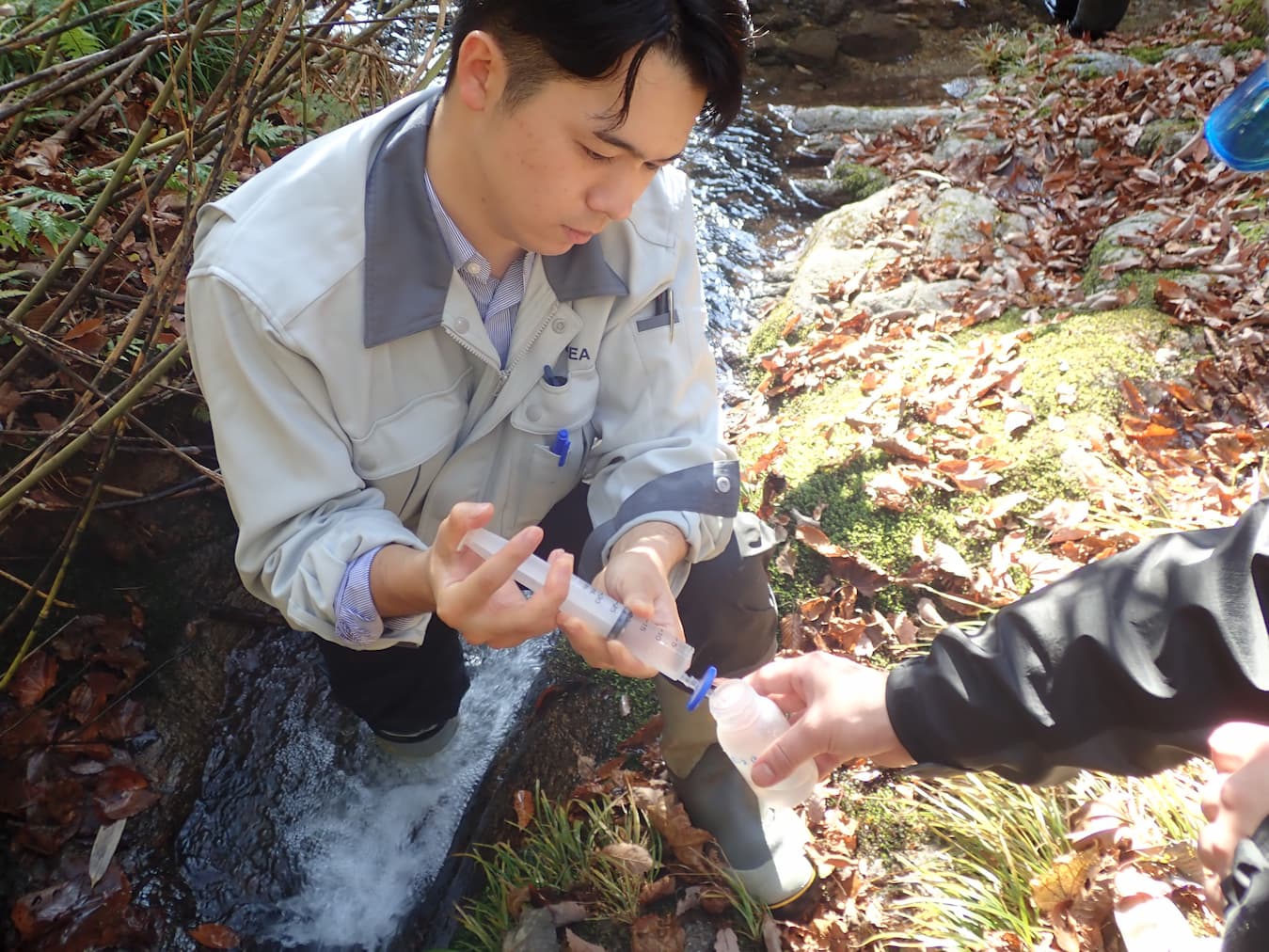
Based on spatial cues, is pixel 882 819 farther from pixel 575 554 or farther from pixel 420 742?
pixel 420 742

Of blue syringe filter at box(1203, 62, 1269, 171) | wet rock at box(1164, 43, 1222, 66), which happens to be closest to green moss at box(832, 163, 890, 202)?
wet rock at box(1164, 43, 1222, 66)

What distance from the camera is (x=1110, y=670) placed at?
1.65m

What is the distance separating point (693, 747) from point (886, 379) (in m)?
2.27

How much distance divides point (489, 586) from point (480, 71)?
3.72ft

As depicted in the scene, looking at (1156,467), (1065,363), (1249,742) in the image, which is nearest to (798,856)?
(1249,742)

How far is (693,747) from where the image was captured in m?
2.79

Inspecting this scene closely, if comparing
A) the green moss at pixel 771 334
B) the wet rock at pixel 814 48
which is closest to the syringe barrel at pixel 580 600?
the green moss at pixel 771 334

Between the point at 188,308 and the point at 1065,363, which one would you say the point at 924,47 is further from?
the point at 188,308

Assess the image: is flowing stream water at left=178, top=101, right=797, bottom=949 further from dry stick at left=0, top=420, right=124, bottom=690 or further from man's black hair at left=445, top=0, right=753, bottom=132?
man's black hair at left=445, top=0, right=753, bottom=132

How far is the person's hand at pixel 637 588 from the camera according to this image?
1916 mm

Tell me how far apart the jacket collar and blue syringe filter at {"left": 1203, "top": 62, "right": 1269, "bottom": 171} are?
9.40 feet

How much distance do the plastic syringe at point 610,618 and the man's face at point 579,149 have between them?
76cm

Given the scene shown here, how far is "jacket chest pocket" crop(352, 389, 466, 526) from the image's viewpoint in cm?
219

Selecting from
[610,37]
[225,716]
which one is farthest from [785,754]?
[225,716]
